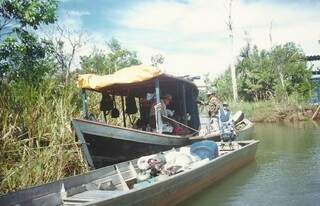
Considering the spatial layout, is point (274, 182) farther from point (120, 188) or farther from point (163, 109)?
point (120, 188)

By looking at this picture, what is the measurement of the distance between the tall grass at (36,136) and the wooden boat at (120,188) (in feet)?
3.06

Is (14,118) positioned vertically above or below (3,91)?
below

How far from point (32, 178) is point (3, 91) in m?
1.65

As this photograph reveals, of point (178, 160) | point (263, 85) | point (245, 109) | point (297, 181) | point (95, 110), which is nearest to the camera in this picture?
point (178, 160)

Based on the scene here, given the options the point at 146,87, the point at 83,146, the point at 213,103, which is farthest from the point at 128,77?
the point at 213,103

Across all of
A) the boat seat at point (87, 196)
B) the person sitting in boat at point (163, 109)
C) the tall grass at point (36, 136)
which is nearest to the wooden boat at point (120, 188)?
the boat seat at point (87, 196)

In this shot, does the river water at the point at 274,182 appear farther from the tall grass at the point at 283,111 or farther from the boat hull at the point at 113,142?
the tall grass at the point at 283,111

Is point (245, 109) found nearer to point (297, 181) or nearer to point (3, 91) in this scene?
point (297, 181)

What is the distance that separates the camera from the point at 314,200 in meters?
7.61

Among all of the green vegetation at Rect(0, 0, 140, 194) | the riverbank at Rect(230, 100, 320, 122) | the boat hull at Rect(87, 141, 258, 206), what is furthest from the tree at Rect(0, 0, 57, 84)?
the riverbank at Rect(230, 100, 320, 122)

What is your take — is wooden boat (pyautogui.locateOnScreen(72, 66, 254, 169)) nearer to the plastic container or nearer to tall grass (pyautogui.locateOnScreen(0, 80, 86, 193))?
tall grass (pyautogui.locateOnScreen(0, 80, 86, 193))

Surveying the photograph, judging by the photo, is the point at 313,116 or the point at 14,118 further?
the point at 313,116

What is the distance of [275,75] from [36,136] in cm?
2435

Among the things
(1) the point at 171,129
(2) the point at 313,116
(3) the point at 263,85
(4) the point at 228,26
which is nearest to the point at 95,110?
(1) the point at 171,129
